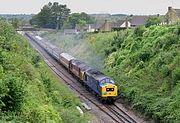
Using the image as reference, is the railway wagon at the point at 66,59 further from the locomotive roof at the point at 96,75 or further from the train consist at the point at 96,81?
the locomotive roof at the point at 96,75

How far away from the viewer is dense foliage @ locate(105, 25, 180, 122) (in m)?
29.2

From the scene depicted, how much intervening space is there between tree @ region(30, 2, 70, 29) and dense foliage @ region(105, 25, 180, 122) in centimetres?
9569

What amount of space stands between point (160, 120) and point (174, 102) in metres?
1.66

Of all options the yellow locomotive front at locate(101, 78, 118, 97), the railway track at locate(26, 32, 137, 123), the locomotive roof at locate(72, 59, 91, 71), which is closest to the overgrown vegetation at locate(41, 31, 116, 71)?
the locomotive roof at locate(72, 59, 91, 71)

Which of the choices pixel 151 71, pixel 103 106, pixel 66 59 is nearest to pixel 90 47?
pixel 66 59

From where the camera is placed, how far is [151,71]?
1455 inches

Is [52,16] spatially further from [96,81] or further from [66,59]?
[96,81]

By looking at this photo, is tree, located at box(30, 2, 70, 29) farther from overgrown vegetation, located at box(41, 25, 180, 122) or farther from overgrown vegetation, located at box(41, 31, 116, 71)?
overgrown vegetation, located at box(41, 25, 180, 122)

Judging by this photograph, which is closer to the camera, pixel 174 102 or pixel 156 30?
pixel 174 102

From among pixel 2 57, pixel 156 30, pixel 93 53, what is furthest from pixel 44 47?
pixel 2 57

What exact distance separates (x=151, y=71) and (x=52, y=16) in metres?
115

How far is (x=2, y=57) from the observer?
20.6 m

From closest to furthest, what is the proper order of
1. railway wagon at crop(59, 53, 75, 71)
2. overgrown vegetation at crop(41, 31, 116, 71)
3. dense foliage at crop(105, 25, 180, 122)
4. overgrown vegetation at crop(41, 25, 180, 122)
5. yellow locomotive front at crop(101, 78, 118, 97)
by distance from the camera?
dense foliage at crop(105, 25, 180, 122) < overgrown vegetation at crop(41, 25, 180, 122) < yellow locomotive front at crop(101, 78, 118, 97) < railway wagon at crop(59, 53, 75, 71) < overgrown vegetation at crop(41, 31, 116, 71)

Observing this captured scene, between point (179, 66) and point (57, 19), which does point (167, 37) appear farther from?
point (57, 19)
